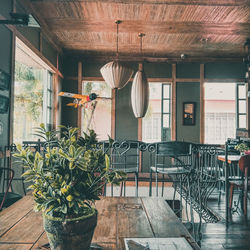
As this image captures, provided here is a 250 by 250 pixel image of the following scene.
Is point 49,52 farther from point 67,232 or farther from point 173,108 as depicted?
point 67,232

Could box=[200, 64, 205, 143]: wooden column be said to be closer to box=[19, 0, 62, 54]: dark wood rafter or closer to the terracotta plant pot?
box=[19, 0, 62, 54]: dark wood rafter

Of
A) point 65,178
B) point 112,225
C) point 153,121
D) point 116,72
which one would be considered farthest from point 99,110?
point 65,178

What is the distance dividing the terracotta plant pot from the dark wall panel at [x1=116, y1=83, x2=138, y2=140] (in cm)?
569

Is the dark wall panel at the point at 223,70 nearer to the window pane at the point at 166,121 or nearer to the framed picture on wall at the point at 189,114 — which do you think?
the framed picture on wall at the point at 189,114

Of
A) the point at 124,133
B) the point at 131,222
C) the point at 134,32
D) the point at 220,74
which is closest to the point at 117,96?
the point at 124,133

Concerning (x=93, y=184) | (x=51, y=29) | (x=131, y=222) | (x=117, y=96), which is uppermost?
(x=51, y=29)

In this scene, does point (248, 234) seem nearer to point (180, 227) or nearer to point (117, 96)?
point (180, 227)

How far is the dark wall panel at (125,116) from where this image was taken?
6508 mm

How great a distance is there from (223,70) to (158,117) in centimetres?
217

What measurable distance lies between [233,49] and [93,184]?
6.13 metres

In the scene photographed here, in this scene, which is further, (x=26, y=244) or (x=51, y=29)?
(x=51, y=29)

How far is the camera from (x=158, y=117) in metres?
6.63

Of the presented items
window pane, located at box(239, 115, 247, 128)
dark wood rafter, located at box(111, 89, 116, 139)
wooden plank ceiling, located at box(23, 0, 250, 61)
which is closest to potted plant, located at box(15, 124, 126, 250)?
wooden plank ceiling, located at box(23, 0, 250, 61)

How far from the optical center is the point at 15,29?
341cm
